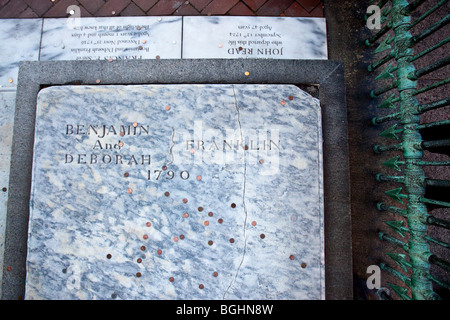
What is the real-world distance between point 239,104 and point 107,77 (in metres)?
1.00

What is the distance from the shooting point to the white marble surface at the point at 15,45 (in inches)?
98.2

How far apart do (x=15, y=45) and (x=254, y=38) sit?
213 centimetres

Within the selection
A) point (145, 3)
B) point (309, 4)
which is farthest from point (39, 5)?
point (309, 4)

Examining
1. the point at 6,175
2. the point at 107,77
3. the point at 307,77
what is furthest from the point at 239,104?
the point at 6,175

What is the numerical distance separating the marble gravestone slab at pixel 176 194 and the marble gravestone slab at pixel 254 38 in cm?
59

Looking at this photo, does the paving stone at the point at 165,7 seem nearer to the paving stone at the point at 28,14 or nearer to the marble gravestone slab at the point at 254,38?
the marble gravestone slab at the point at 254,38

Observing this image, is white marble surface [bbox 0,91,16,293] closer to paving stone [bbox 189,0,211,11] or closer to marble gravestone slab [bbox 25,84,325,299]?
marble gravestone slab [bbox 25,84,325,299]

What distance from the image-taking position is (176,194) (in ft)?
6.51

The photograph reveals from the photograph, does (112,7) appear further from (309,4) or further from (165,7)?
(309,4)

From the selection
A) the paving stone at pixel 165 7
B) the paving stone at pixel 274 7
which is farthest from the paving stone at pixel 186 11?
the paving stone at pixel 274 7

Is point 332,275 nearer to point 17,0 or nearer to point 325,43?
point 325,43

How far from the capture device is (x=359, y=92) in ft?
7.82

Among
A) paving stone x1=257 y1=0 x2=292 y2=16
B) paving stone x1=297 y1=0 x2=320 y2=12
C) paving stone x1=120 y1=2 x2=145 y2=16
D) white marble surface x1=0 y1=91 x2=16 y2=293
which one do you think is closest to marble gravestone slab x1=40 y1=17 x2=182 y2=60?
paving stone x1=120 y1=2 x2=145 y2=16

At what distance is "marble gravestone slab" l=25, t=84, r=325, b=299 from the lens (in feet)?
6.34
